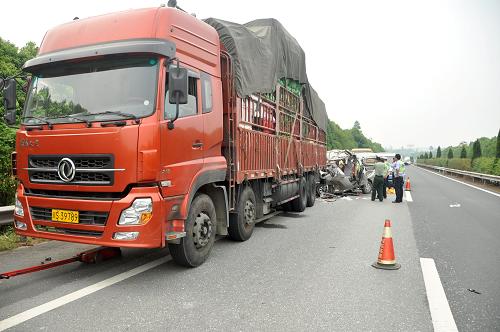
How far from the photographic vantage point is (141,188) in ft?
13.9

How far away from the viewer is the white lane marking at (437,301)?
135 inches

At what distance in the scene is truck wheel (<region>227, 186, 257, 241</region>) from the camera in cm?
649

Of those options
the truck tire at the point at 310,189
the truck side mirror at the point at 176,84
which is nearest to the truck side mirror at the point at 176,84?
the truck side mirror at the point at 176,84

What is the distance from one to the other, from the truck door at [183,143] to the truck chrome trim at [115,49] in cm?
32

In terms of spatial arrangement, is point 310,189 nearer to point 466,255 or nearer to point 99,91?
point 466,255

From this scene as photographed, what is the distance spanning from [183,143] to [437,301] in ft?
10.7

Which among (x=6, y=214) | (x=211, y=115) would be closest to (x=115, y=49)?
(x=211, y=115)

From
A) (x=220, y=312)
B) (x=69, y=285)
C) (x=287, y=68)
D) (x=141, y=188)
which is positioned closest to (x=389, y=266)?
(x=220, y=312)

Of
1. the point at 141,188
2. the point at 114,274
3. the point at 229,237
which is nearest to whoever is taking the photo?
the point at 141,188

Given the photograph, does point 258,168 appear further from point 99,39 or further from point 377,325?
point 377,325

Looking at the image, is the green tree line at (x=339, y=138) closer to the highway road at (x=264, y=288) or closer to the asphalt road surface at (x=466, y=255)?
the asphalt road surface at (x=466, y=255)

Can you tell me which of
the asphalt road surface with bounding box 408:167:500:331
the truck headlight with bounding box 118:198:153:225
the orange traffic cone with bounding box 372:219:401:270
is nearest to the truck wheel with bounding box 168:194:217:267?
the truck headlight with bounding box 118:198:153:225

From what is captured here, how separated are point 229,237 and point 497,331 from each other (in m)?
4.25

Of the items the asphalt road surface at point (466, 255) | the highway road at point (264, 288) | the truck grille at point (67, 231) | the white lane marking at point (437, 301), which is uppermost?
the truck grille at point (67, 231)
